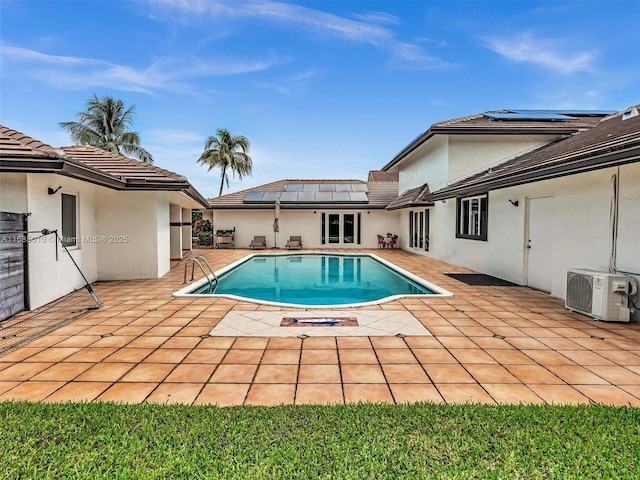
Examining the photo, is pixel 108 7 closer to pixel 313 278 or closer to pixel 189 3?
pixel 189 3

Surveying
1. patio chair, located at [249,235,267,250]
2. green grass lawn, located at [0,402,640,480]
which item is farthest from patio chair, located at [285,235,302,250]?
green grass lawn, located at [0,402,640,480]

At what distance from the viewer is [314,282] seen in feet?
39.0

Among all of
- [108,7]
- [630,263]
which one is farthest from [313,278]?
[108,7]

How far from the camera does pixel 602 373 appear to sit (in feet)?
13.0

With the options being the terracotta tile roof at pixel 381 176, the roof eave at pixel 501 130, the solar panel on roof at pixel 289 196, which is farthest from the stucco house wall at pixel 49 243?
the terracotta tile roof at pixel 381 176

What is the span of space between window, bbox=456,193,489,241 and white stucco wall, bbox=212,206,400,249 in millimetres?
8427

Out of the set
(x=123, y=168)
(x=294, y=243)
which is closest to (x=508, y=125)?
(x=294, y=243)

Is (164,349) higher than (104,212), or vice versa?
(104,212)

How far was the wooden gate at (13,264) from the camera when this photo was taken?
601 cm

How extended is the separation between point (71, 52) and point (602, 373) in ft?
75.1

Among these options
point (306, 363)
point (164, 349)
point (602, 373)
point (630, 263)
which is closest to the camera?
point (602, 373)

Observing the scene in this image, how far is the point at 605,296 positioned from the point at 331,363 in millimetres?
4956

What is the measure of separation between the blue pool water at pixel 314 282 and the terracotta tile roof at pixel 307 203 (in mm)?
5105

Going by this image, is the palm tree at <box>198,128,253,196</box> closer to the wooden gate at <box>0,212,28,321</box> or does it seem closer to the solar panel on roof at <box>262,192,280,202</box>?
the solar panel on roof at <box>262,192,280,202</box>
